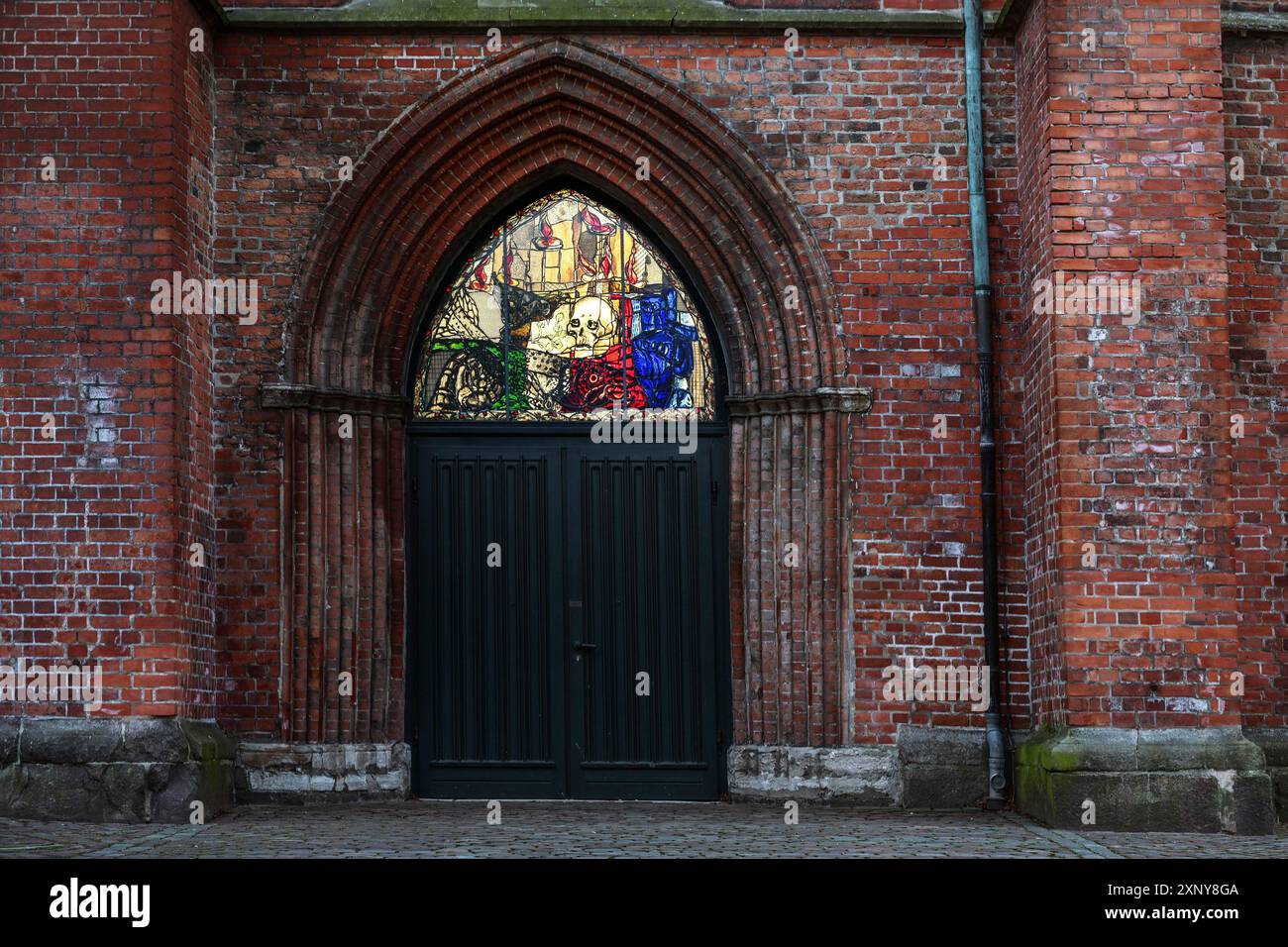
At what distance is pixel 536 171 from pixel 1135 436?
13.3 ft

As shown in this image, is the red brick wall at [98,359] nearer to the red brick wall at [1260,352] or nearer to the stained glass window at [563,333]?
the stained glass window at [563,333]

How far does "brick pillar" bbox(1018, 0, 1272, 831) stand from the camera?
367 inches

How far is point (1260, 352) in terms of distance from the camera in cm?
1051

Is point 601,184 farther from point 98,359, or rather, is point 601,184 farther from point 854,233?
point 98,359

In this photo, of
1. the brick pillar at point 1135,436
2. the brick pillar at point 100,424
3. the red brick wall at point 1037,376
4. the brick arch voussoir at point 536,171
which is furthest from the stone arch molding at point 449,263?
the brick pillar at point 1135,436

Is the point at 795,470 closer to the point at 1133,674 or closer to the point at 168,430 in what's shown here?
the point at 1133,674

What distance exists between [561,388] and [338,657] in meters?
2.21

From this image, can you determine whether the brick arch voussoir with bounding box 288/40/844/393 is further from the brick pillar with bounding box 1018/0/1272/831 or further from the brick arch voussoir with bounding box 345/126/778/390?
the brick pillar with bounding box 1018/0/1272/831

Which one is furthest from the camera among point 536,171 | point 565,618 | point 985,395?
point 536,171

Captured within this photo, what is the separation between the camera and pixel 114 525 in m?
9.44

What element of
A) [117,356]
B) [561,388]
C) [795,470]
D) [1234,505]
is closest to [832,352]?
[795,470]

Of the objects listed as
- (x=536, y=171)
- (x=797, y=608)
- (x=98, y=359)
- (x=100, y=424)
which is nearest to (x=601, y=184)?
(x=536, y=171)

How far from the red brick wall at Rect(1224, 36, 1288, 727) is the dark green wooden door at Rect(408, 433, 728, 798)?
318 cm

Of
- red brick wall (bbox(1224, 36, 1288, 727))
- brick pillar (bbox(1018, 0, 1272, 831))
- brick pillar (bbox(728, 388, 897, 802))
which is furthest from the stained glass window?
red brick wall (bbox(1224, 36, 1288, 727))
